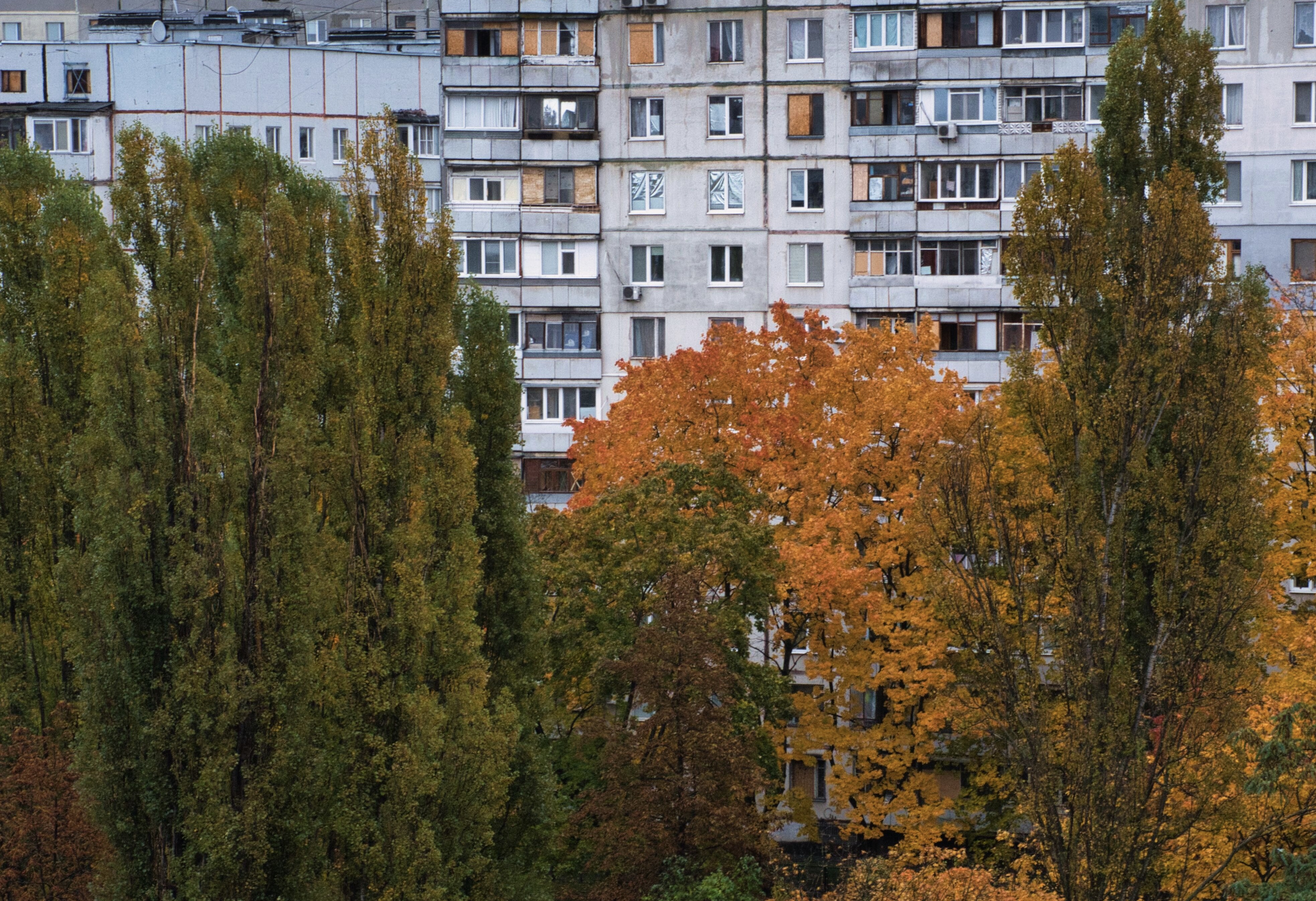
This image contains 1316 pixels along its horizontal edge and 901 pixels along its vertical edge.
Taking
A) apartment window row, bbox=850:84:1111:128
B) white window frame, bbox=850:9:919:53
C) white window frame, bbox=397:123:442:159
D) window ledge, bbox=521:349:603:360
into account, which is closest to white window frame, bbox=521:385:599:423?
window ledge, bbox=521:349:603:360

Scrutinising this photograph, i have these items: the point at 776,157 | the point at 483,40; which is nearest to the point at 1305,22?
the point at 776,157

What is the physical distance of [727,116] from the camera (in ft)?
212

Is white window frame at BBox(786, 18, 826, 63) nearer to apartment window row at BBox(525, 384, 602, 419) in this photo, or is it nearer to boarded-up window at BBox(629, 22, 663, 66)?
boarded-up window at BBox(629, 22, 663, 66)

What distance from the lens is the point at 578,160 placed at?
64.4 metres

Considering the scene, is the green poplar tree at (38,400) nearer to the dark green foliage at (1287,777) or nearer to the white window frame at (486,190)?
the dark green foliage at (1287,777)

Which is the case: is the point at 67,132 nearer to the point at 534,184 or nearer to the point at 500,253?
the point at 500,253

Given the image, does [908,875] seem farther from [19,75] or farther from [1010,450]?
[19,75]

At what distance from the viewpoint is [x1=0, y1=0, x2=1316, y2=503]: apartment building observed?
6272cm

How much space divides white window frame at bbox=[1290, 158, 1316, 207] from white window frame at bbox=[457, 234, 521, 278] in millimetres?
25060

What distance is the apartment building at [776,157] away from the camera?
62.7 m

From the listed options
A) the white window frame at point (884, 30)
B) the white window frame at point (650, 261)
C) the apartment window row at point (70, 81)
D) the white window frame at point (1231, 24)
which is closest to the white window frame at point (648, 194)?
the white window frame at point (650, 261)

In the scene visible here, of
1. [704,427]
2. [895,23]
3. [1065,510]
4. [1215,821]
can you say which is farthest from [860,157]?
[1215,821]

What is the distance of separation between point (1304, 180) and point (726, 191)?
60.8 ft

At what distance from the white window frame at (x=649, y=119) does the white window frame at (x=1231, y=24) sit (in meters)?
17.8
